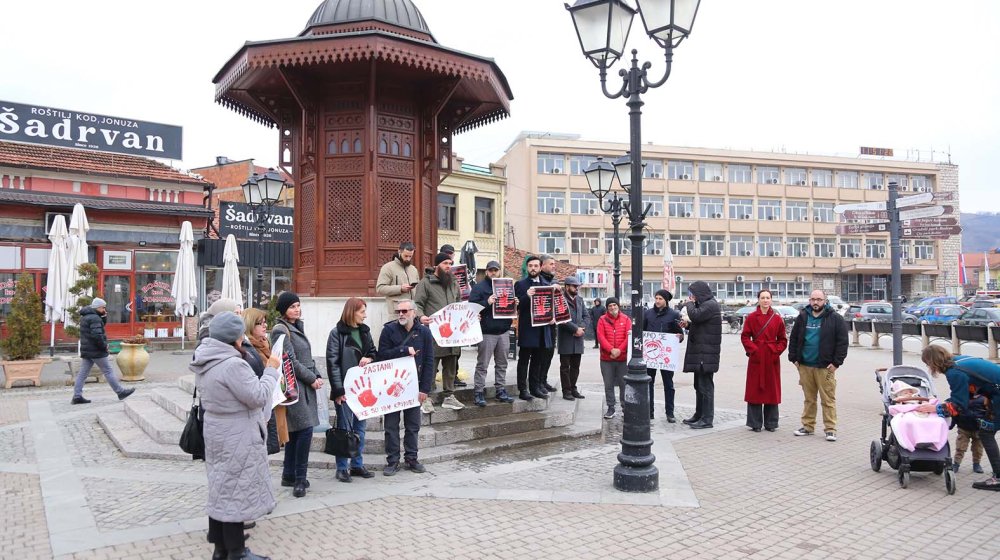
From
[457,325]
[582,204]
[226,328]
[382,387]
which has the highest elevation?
[582,204]

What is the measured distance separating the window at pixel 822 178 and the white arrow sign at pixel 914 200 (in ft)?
181

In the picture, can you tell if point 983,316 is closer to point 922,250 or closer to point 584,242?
point 584,242

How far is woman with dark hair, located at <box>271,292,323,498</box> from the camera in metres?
5.75

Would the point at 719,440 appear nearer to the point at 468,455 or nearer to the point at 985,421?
the point at 985,421

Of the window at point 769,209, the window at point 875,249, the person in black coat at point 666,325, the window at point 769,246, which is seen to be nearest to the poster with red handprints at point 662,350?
the person in black coat at point 666,325

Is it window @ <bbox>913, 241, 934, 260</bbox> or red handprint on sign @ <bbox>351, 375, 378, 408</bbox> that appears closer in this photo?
red handprint on sign @ <bbox>351, 375, 378, 408</bbox>

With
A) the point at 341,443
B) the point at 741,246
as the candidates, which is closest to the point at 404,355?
the point at 341,443

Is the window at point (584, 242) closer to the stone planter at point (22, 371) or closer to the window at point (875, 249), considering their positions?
the window at point (875, 249)

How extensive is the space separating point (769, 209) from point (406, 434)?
194 feet

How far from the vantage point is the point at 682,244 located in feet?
184

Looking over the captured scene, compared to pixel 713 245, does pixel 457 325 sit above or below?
below

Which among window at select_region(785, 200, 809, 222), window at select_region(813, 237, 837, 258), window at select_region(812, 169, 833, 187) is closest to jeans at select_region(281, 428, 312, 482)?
window at select_region(785, 200, 809, 222)

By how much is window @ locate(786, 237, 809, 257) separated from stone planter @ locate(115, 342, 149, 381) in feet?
187

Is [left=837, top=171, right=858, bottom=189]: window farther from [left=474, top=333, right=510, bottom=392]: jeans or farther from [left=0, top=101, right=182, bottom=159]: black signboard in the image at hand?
[left=474, top=333, right=510, bottom=392]: jeans
